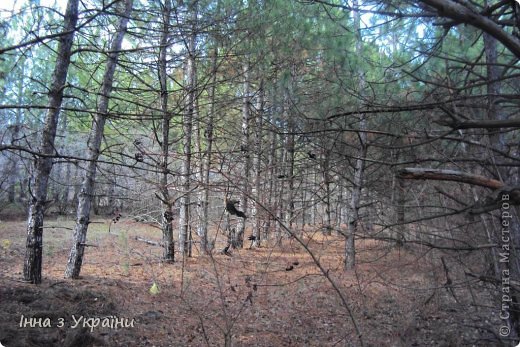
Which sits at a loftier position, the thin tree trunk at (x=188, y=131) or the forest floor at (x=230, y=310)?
the thin tree trunk at (x=188, y=131)

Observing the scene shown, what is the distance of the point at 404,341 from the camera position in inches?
207

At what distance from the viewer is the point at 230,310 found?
248 inches

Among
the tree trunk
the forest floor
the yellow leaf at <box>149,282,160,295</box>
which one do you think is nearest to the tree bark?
the forest floor

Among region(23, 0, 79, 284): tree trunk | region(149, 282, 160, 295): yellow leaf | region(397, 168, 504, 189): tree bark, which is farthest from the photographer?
region(149, 282, 160, 295): yellow leaf

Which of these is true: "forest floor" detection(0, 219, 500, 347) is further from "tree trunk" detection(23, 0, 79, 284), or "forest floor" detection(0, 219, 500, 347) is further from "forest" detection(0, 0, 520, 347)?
"tree trunk" detection(23, 0, 79, 284)

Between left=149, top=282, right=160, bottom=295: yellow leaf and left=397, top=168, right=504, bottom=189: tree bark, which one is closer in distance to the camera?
left=397, top=168, right=504, bottom=189: tree bark

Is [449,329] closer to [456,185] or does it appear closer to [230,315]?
[456,185]

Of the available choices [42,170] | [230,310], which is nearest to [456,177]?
[230,310]

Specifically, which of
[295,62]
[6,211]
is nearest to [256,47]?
[295,62]

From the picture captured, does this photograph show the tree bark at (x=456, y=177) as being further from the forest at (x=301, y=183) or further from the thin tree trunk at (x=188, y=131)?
the thin tree trunk at (x=188, y=131)

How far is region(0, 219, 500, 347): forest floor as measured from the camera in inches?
170

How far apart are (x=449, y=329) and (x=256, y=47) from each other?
694cm

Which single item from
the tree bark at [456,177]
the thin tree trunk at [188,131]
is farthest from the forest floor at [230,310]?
the tree bark at [456,177]

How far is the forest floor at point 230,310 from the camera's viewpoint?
170 inches
